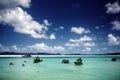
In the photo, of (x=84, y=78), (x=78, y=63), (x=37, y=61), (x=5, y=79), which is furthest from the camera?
(x=37, y=61)

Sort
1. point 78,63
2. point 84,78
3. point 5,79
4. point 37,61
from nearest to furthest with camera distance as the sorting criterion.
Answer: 1. point 5,79
2. point 84,78
3. point 78,63
4. point 37,61

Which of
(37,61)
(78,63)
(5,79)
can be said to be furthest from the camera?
(37,61)

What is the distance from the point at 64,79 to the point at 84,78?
1.12 m

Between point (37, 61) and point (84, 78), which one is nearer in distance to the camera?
point (84, 78)

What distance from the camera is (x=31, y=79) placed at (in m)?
8.26

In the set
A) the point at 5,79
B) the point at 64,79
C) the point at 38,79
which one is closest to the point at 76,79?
the point at 64,79

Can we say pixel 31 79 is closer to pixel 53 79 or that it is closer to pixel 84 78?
pixel 53 79

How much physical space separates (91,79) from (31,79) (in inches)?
113

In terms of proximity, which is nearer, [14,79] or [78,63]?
[14,79]

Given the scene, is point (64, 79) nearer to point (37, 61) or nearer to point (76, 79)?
point (76, 79)

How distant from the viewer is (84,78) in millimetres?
8852

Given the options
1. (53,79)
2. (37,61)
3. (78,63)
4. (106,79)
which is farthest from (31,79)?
(37,61)

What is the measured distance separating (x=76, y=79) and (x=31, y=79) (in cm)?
213

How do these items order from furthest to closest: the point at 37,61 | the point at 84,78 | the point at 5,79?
the point at 37,61 < the point at 84,78 < the point at 5,79
